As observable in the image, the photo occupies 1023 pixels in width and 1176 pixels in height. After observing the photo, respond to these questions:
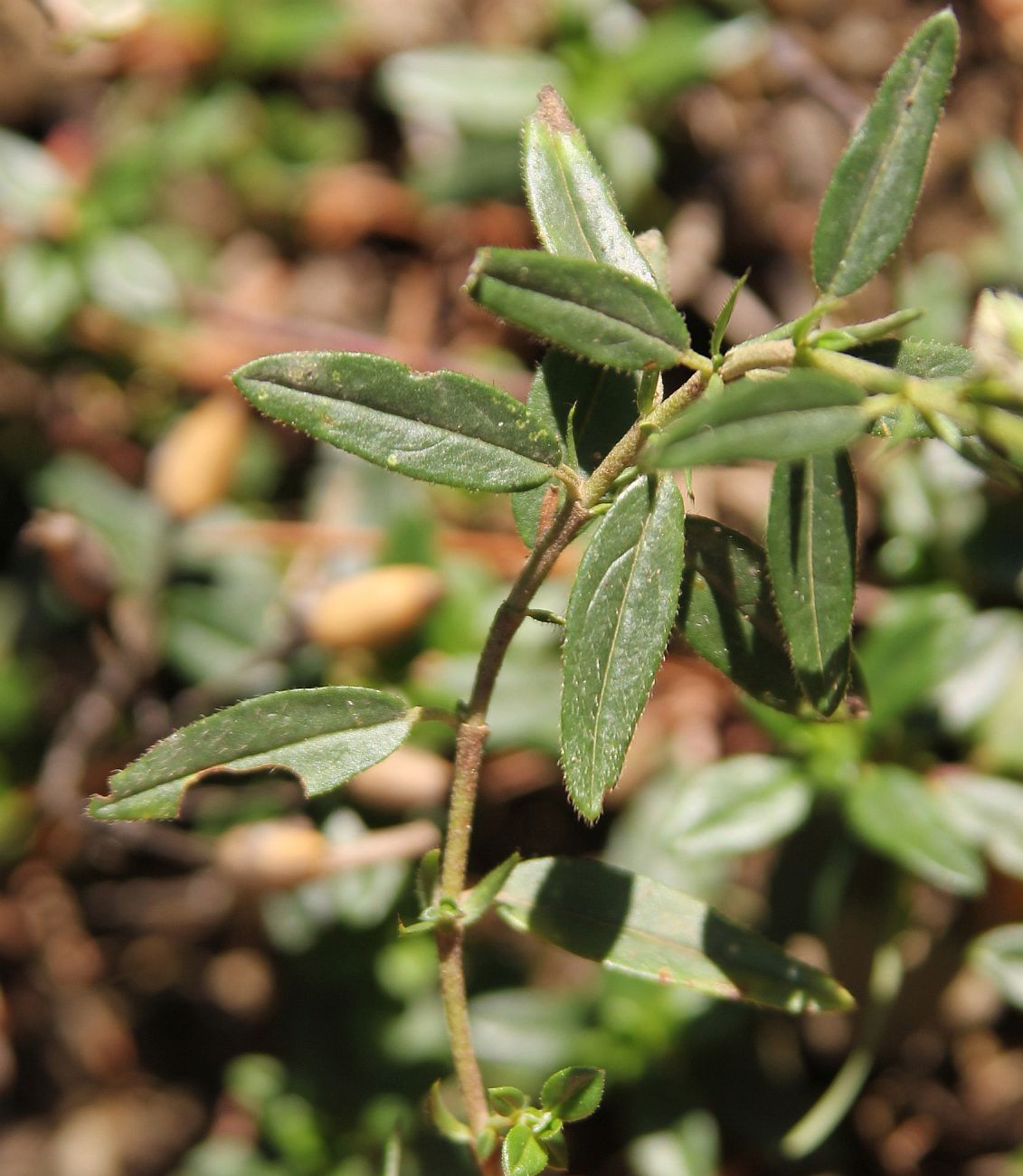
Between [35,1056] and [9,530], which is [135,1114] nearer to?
[35,1056]

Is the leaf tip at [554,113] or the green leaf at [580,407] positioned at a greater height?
the leaf tip at [554,113]

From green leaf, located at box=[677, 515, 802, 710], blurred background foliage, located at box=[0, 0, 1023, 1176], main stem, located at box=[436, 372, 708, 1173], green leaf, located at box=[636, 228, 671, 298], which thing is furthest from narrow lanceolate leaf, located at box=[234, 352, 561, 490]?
blurred background foliage, located at box=[0, 0, 1023, 1176]

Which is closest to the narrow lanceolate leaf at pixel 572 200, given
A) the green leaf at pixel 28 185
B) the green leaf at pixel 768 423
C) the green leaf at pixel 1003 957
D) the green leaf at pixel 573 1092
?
the green leaf at pixel 768 423

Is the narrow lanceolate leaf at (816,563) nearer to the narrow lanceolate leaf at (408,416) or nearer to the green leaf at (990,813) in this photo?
the narrow lanceolate leaf at (408,416)

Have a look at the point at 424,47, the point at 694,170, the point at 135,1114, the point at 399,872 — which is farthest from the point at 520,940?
the point at 424,47

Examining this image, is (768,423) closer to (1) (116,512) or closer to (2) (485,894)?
(2) (485,894)

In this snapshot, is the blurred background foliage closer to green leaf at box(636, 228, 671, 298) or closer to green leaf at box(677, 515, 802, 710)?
green leaf at box(677, 515, 802, 710)

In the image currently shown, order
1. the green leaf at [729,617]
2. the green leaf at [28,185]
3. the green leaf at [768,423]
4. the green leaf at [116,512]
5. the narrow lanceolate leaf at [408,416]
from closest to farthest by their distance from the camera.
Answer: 1. the green leaf at [768,423]
2. the narrow lanceolate leaf at [408,416]
3. the green leaf at [729,617]
4. the green leaf at [116,512]
5. the green leaf at [28,185]
